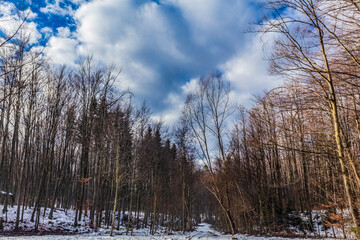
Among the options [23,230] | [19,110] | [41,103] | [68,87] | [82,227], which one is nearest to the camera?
[23,230]

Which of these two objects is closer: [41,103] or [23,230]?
[23,230]

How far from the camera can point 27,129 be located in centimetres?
1576

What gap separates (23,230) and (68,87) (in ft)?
38.1

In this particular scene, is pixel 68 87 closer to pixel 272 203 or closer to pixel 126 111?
pixel 126 111

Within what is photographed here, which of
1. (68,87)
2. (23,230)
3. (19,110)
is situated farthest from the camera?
(68,87)

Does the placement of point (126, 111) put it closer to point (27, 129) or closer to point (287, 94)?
point (27, 129)

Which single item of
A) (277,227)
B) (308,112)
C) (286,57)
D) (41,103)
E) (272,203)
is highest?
(41,103)

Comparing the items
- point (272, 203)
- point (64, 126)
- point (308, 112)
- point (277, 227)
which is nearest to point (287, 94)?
point (308, 112)

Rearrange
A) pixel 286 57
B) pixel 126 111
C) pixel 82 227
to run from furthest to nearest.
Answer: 1. pixel 126 111
2. pixel 82 227
3. pixel 286 57

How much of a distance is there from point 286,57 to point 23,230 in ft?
60.3

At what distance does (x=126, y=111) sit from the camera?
72.8 ft

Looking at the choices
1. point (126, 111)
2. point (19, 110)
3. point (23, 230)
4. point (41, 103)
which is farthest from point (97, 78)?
point (23, 230)

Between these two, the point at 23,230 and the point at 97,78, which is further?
the point at 97,78

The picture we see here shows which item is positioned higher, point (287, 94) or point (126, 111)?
point (126, 111)
